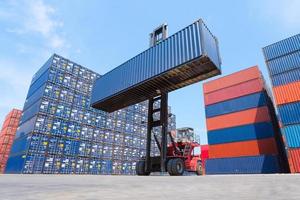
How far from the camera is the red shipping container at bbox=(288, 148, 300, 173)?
1794cm

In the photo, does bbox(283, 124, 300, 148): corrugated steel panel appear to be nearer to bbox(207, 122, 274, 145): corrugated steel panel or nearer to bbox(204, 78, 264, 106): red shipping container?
bbox(207, 122, 274, 145): corrugated steel panel

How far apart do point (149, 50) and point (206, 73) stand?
493 centimetres

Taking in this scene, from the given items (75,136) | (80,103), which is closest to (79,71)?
(80,103)

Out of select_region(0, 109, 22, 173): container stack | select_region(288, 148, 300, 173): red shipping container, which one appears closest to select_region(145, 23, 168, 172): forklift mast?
select_region(288, 148, 300, 173): red shipping container

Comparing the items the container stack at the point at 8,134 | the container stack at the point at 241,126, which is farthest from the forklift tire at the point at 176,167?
the container stack at the point at 8,134

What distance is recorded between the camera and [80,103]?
26.4m

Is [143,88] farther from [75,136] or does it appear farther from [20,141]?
[20,141]

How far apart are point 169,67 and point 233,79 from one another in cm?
1553

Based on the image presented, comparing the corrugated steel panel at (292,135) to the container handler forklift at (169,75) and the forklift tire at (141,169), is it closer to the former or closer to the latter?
the container handler forklift at (169,75)

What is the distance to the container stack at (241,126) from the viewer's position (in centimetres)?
2167

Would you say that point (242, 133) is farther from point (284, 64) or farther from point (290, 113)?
point (284, 64)

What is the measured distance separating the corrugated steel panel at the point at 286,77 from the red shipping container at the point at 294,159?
714cm

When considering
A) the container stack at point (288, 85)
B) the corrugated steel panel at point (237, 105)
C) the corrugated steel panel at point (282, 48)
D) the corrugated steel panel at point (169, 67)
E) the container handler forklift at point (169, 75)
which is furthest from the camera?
the corrugated steel panel at point (237, 105)

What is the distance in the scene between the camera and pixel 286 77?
72.4 ft
